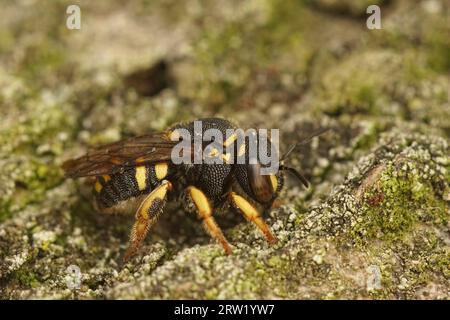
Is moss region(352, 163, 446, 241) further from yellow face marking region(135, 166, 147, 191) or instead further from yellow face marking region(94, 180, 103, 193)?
yellow face marking region(94, 180, 103, 193)

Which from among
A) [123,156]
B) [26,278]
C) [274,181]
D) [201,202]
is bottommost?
[26,278]

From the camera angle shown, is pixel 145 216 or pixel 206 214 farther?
pixel 145 216

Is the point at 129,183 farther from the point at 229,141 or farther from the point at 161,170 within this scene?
the point at 229,141

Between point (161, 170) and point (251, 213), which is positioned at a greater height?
point (161, 170)

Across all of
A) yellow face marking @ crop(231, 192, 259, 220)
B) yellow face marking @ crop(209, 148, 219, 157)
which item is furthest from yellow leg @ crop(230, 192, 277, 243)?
yellow face marking @ crop(209, 148, 219, 157)

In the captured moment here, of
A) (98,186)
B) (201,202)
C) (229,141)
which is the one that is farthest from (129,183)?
(229,141)
